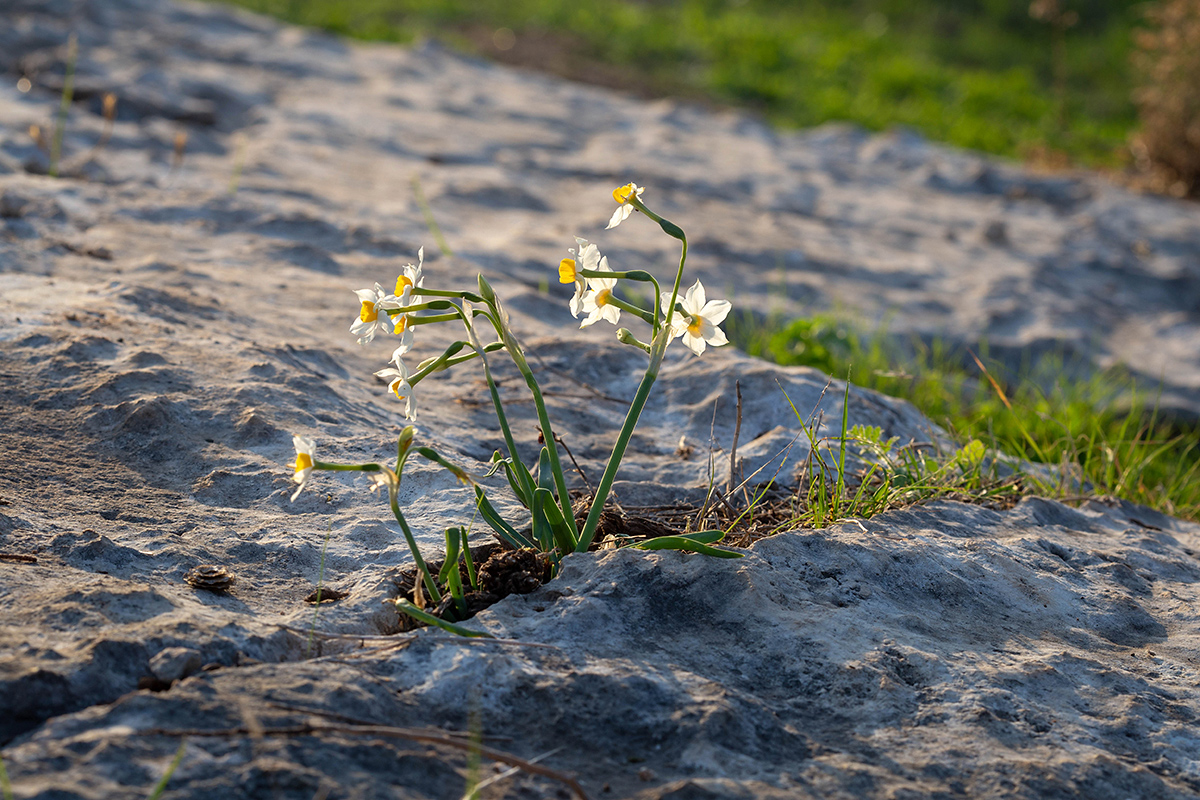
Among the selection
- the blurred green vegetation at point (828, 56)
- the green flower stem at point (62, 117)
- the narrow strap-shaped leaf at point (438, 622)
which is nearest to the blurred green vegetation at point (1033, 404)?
the narrow strap-shaped leaf at point (438, 622)

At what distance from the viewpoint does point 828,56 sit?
31.6ft

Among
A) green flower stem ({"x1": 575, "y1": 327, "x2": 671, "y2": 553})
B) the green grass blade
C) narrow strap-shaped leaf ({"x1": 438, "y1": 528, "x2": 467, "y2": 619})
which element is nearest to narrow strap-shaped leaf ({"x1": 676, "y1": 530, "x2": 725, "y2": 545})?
green flower stem ({"x1": 575, "y1": 327, "x2": 671, "y2": 553})

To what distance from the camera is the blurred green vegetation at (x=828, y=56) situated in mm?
8469

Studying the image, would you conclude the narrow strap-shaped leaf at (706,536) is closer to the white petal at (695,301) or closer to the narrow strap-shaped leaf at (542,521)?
the narrow strap-shaped leaf at (542,521)

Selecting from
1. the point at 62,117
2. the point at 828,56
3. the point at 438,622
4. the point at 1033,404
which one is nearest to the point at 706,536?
the point at 438,622

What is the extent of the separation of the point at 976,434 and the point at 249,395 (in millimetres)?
2209

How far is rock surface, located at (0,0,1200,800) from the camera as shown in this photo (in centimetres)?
132

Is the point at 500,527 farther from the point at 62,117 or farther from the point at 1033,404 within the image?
the point at 62,117

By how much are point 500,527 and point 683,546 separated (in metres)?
0.33

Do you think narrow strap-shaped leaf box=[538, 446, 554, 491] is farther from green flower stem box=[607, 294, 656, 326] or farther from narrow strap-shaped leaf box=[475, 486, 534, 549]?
green flower stem box=[607, 294, 656, 326]

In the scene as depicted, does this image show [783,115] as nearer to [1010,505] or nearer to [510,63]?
[510,63]

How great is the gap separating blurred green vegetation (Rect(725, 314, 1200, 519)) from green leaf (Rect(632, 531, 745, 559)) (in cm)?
123

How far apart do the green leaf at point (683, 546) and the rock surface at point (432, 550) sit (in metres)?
0.03

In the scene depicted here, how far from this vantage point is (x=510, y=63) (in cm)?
859
